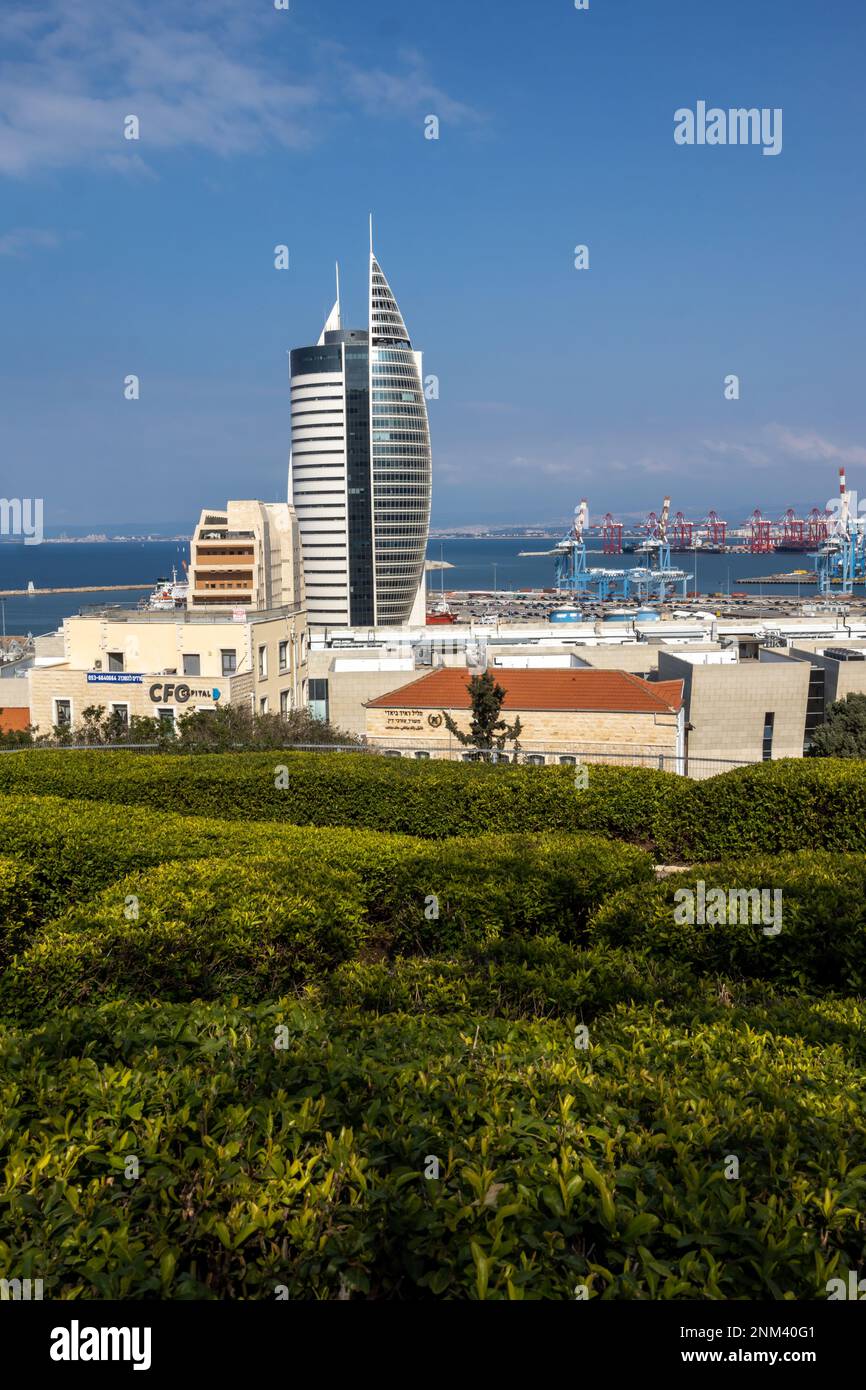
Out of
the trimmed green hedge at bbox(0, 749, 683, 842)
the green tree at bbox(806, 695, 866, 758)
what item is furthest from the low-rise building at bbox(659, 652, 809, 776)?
the trimmed green hedge at bbox(0, 749, 683, 842)

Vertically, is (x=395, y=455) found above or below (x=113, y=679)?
above

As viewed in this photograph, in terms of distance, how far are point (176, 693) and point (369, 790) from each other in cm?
1756

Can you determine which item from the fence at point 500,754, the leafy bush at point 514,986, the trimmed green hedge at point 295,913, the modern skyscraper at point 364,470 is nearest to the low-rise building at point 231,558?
the modern skyscraper at point 364,470

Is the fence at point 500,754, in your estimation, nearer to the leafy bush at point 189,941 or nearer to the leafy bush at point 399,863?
the leafy bush at point 399,863

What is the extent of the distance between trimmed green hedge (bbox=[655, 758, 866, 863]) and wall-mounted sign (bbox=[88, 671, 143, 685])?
70.0 feet

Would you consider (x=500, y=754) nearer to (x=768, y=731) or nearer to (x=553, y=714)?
(x=553, y=714)

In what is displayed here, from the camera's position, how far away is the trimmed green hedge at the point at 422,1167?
312cm

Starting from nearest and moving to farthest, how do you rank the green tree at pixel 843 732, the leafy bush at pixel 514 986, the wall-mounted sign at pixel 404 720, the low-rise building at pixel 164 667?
the leafy bush at pixel 514 986 < the wall-mounted sign at pixel 404 720 < the low-rise building at pixel 164 667 < the green tree at pixel 843 732

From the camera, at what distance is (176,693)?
2972 cm

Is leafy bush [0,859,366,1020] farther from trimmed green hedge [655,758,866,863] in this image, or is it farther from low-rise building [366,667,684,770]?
low-rise building [366,667,684,770]

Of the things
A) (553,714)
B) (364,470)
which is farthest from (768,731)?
(364,470)

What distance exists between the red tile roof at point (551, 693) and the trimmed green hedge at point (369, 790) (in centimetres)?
1116

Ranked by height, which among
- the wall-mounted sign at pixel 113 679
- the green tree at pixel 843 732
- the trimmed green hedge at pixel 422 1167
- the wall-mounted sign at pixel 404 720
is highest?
the trimmed green hedge at pixel 422 1167
